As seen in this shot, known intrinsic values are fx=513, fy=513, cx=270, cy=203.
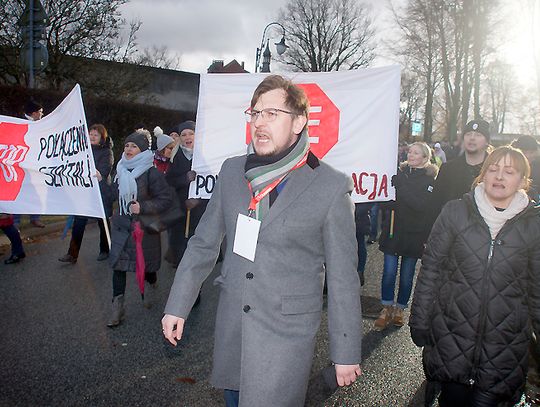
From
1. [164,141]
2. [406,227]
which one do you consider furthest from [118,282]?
[406,227]

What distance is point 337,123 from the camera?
4969 millimetres

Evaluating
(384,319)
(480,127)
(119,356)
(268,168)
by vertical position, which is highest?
(480,127)

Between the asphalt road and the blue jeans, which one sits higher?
the blue jeans

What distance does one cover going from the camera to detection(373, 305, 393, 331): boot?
195 inches

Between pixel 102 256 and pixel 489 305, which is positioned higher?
pixel 489 305

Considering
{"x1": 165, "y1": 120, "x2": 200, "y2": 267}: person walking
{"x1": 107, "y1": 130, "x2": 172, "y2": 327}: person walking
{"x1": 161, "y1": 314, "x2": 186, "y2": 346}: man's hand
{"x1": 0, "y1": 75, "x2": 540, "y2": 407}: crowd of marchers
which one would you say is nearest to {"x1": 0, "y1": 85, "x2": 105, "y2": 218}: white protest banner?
{"x1": 107, "y1": 130, "x2": 172, "y2": 327}: person walking

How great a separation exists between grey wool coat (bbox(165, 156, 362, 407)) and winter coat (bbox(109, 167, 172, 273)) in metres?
2.57

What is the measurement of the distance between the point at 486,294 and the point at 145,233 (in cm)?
307

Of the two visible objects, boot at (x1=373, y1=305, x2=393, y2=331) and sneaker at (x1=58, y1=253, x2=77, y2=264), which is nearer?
boot at (x1=373, y1=305, x2=393, y2=331)

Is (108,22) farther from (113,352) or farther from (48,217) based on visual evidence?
(113,352)

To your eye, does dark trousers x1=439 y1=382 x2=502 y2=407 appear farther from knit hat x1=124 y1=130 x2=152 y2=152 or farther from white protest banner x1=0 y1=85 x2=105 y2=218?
knit hat x1=124 y1=130 x2=152 y2=152

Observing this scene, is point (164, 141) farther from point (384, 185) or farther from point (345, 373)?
point (345, 373)

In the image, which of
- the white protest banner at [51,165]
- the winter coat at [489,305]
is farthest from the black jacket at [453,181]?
the white protest banner at [51,165]

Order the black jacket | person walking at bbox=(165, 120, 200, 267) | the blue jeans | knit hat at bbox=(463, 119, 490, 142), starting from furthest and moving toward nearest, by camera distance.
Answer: person walking at bbox=(165, 120, 200, 267), the blue jeans, the black jacket, knit hat at bbox=(463, 119, 490, 142)
